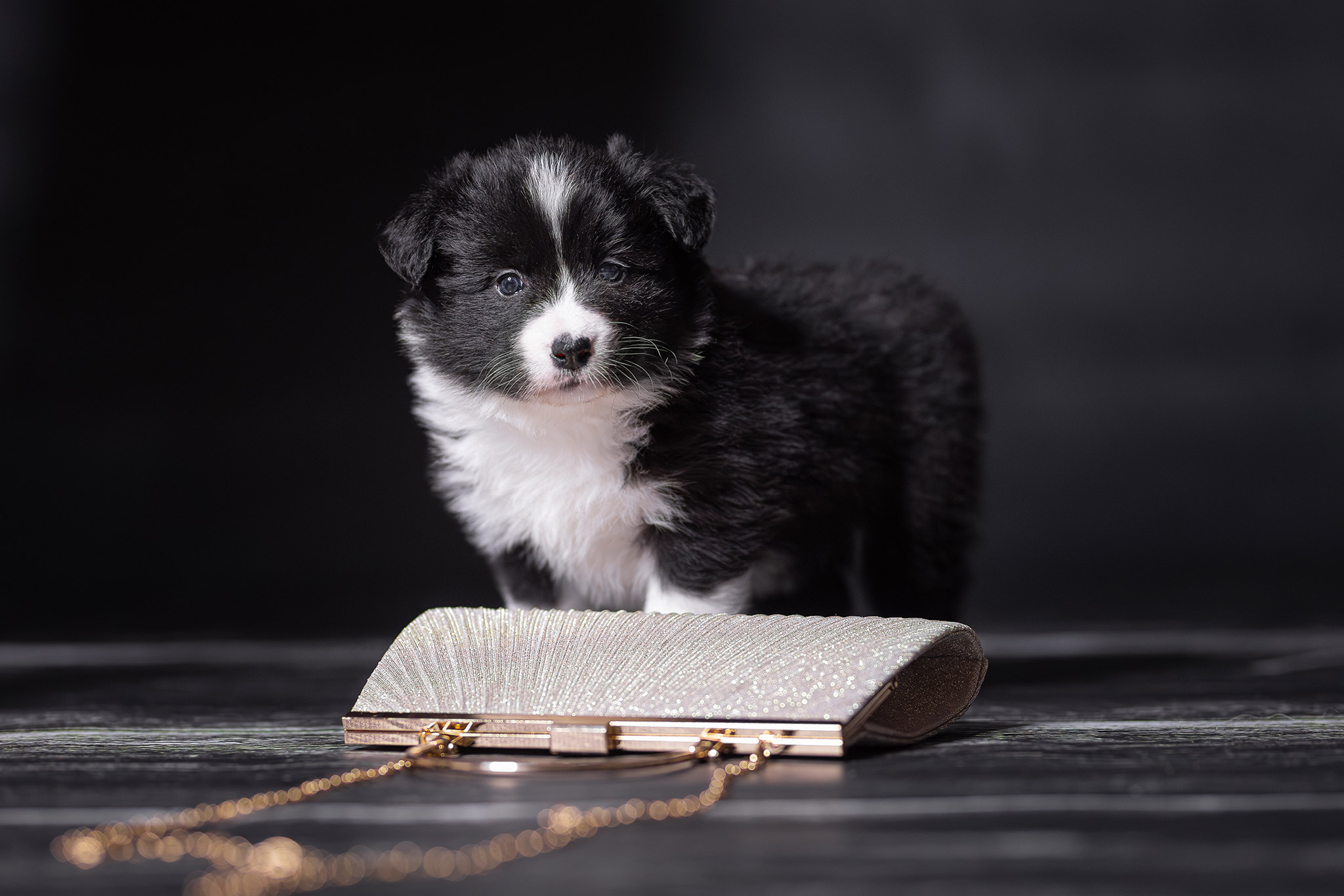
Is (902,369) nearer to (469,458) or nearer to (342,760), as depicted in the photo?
(469,458)

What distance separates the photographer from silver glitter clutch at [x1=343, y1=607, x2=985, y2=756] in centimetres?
241

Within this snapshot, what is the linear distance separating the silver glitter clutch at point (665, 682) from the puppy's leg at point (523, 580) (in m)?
0.57

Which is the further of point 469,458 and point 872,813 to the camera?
point 469,458

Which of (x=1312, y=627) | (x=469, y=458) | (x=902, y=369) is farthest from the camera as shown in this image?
(x=1312, y=627)

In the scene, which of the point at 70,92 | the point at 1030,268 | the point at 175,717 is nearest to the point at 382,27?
the point at 70,92

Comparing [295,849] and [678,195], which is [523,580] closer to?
[678,195]

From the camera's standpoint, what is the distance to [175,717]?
3029 millimetres

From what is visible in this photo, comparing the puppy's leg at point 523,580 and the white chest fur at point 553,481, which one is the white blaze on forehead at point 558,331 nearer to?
the white chest fur at point 553,481

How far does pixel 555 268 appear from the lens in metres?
2.87

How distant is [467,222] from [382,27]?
257cm

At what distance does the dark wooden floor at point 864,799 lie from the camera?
1.79m

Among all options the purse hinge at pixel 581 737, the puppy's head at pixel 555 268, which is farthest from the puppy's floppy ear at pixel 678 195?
the purse hinge at pixel 581 737

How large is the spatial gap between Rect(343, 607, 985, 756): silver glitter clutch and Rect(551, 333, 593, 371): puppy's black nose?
0.47 m

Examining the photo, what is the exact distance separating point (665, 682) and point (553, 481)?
0.74 metres
